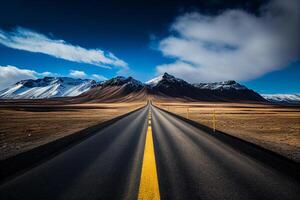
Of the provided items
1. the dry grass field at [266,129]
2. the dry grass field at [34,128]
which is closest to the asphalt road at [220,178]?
the dry grass field at [266,129]

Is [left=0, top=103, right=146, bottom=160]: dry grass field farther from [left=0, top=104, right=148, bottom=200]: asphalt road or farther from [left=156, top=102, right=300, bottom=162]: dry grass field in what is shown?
[left=156, top=102, right=300, bottom=162]: dry grass field

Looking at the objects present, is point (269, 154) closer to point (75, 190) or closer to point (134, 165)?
point (134, 165)

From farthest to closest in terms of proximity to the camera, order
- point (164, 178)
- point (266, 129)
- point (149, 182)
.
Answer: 1. point (266, 129)
2. point (164, 178)
3. point (149, 182)

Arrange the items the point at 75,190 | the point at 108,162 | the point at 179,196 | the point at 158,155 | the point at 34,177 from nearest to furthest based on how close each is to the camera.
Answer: the point at 179,196 → the point at 75,190 → the point at 34,177 → the point at 108,162 → the point at 158,155

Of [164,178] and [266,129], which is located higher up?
[164,178]

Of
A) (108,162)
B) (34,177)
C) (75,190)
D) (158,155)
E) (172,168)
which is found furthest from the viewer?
(158,155)

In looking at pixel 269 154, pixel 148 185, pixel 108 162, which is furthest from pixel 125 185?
pixel 269 154

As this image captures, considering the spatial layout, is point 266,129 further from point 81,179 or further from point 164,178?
point 81,179

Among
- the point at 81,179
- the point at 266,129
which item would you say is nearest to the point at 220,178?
the point at 81,179

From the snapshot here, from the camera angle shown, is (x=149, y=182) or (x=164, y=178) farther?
(x=164, y=178)

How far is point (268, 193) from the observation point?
3461 millimetres

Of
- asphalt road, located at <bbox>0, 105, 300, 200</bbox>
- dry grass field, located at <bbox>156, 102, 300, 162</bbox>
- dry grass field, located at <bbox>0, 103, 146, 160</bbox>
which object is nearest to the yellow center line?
asphalt road, located at <bbox>0, 105, 300, 200</bbox>

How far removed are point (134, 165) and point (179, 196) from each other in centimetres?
202

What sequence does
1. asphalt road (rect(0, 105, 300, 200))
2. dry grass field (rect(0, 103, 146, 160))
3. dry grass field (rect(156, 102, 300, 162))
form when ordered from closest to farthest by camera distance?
asphalt road (rect(0, 105, 300, 200)) → dry grass field (rect(156, 102, 300, 162)) → dry grass field (rect(0, 103, 146, 160))
